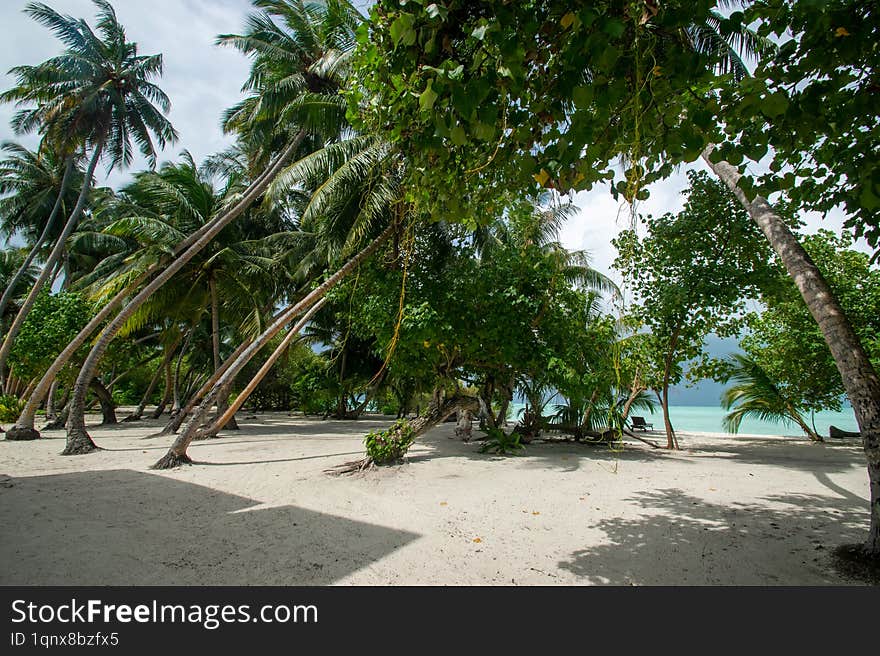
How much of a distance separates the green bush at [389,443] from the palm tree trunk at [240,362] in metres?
2.80

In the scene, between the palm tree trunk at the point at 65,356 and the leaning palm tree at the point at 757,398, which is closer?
the palm tree trunk at the point at 65,356

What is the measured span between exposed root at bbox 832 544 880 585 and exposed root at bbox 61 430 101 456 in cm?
1162

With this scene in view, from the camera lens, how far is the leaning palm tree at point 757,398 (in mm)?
11367

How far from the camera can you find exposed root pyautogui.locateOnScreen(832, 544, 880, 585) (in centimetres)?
288

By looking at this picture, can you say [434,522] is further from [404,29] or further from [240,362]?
[240,362]

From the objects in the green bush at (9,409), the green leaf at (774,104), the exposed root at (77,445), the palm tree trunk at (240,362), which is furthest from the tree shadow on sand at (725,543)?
the green bush at (9,409)

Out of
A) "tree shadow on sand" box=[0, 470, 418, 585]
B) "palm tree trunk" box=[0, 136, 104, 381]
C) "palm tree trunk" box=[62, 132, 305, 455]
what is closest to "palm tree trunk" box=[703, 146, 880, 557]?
"tree shadow on sand" box=[0, 470, 418, 585]

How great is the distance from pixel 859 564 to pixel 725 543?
81cm

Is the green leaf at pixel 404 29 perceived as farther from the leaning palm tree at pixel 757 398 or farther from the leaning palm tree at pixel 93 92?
the leaning palm tree at pixel 93 92

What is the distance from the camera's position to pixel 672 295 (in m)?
8.27

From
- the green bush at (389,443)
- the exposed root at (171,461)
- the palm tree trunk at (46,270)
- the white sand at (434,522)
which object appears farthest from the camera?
the palm tree trunk at (46,270)
